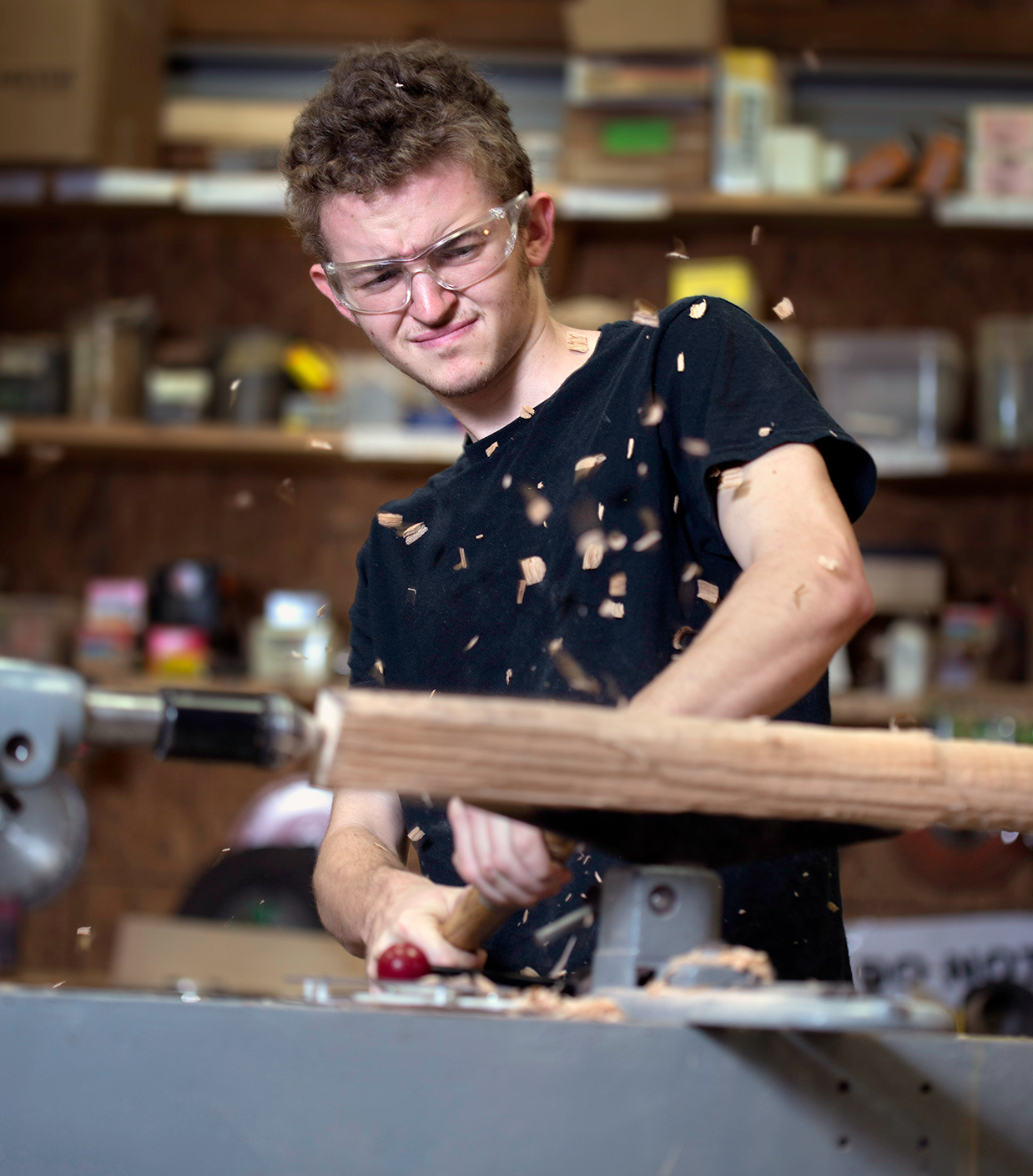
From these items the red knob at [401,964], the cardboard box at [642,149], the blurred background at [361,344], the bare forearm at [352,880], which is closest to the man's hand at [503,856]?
the red knob at [401,964]

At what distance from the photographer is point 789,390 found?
97 centimetres

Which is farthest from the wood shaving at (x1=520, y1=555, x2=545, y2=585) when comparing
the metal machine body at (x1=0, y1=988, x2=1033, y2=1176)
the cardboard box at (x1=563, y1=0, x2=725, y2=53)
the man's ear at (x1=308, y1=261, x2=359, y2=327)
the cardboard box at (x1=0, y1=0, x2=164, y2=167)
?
the cardboard box at (x1=0, y1=0, x2=164, y2=167)

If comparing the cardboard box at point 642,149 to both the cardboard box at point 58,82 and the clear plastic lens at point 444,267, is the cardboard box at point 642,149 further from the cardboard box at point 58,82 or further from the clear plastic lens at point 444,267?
the clear plastic lens at point 444,267

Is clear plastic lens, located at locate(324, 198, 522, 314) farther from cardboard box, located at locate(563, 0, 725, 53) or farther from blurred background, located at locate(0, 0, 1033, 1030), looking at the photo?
cardboard box, located at locate(563, 0, 725, 53)

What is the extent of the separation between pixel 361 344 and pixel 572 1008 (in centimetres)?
245

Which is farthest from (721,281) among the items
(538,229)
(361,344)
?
(538,229)

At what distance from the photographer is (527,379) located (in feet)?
3.95

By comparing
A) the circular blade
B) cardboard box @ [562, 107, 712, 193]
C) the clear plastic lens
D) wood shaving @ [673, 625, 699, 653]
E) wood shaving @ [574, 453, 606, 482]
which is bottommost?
the circular blade

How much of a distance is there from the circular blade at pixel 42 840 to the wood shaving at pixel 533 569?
1.31ft

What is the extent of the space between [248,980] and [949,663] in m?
1.47

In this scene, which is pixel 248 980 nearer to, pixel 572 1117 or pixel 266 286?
pixel 266 286

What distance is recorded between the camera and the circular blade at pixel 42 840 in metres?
1.15

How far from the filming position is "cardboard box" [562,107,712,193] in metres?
2.60

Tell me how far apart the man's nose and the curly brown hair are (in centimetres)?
8
